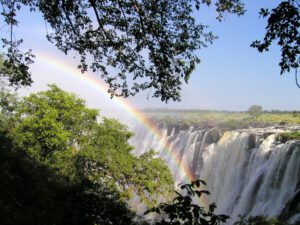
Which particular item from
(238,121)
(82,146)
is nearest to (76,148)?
(82,146)

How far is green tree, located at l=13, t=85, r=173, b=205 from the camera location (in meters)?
20.0

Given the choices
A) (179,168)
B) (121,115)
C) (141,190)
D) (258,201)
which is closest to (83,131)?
(141,190)

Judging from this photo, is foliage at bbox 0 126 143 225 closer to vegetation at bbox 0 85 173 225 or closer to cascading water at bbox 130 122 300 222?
vegetation at bbox 0 85 173 225

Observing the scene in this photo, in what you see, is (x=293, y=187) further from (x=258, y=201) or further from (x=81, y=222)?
(x=81, y=222)

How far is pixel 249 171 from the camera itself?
2802 centimetres

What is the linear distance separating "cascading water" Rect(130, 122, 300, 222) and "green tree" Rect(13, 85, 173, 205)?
683 cm

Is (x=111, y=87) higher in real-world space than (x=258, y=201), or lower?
higher

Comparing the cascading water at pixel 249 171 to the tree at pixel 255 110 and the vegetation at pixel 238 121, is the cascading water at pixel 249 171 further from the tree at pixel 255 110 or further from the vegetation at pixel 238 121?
the tree at pixel 255 110

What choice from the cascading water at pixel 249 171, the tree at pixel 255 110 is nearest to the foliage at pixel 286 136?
the cascading water at pixel 249 171

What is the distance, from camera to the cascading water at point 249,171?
70.2 ft

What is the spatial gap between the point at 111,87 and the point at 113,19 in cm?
168

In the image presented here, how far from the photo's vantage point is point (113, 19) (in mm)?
8133

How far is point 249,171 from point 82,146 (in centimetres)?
1392

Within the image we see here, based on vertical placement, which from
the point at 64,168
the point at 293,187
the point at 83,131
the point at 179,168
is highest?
the point at 83,131
